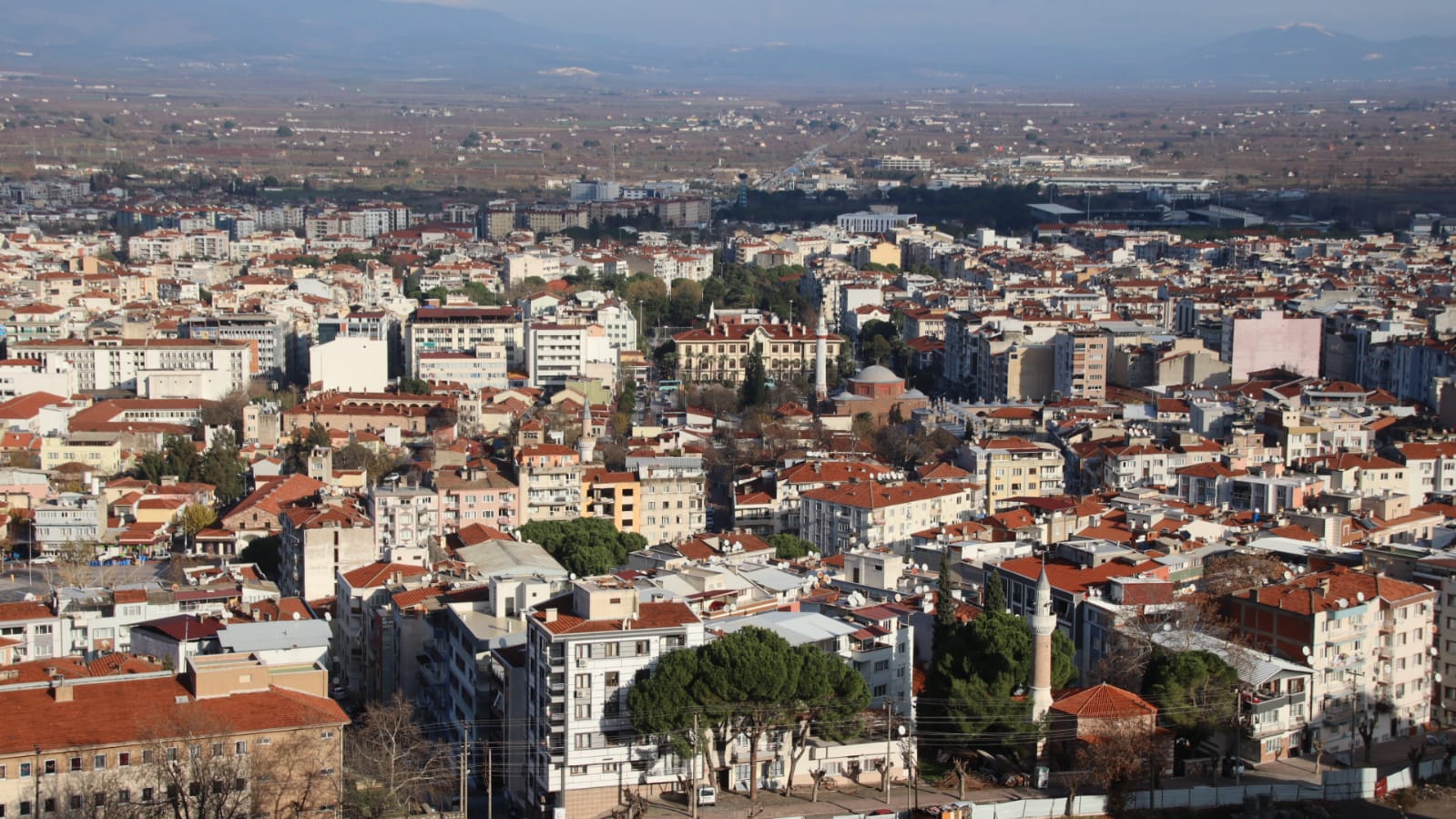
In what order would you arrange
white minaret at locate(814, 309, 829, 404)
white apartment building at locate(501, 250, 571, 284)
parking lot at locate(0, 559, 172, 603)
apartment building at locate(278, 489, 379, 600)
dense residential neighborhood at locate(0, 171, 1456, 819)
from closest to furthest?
dense residential neighborhood at locate(0, 171, 1456, 819) < apartment building at locate(278, 489, 379, 600) < parking lot at locate(0, 559, 172, 603) < white minaret at locate(814, 309, 829, 404) < white apartment building at locate(501, 250, 571, 284)

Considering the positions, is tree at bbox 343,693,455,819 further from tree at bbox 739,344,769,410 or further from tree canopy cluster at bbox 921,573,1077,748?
tree at bbox 739,344,769,410

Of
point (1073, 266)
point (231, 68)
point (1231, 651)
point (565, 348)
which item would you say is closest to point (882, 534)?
point (1231, 651)

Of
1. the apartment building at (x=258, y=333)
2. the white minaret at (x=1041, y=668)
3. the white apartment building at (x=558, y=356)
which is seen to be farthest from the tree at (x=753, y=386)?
the white minaret at (x=1041, y=668)

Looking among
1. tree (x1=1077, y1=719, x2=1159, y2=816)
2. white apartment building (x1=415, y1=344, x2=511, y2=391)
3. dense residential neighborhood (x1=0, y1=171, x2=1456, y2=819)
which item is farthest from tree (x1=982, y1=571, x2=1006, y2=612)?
white apartment building (x1=415, y1=344, x2=511, y2=391)

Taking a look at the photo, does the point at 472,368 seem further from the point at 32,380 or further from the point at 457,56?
the point at 457,56

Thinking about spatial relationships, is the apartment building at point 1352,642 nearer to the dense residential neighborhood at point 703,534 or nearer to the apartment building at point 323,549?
the dense residential neighborhood at point 703,534

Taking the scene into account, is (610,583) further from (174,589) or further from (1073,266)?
(1073,266)

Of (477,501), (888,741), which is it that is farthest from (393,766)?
(477,501)
